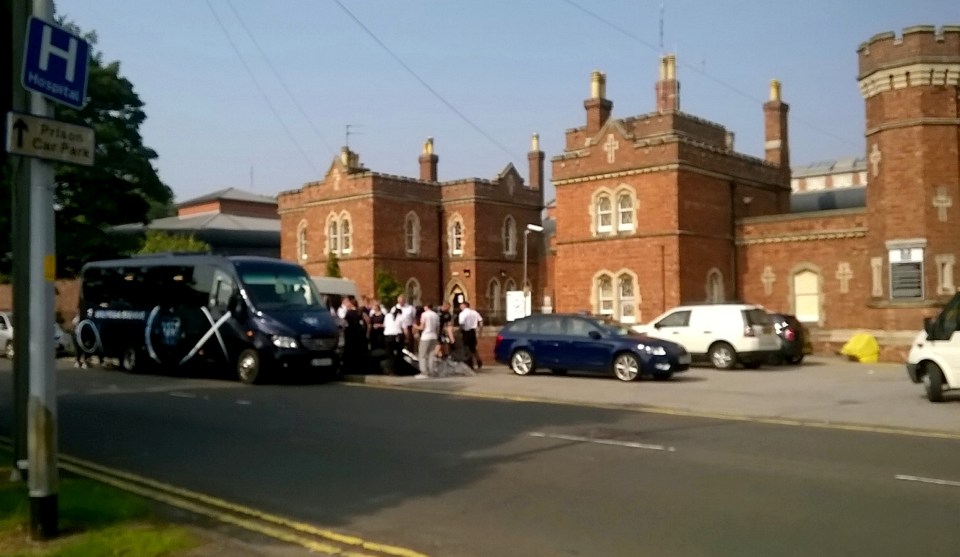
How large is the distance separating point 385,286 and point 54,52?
133ft

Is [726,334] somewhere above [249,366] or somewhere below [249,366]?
above

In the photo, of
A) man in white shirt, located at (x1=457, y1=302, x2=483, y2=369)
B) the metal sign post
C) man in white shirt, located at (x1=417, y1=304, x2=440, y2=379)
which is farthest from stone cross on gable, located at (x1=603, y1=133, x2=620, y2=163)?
the metal sign post

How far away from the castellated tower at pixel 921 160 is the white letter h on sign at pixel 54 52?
2728 cm

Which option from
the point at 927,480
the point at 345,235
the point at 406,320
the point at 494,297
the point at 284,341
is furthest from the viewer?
the point at 494,297

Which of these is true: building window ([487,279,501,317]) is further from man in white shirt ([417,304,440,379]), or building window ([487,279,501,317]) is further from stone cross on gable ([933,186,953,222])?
man in white shirt ([417,304,440,379])

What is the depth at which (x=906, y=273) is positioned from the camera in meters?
29.7

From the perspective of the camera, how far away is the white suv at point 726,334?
25.3 metres

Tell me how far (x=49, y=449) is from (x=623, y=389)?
1343 centimetres

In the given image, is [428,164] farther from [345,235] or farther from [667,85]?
[667,85]

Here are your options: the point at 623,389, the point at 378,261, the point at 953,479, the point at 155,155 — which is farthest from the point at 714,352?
the point at 378,261

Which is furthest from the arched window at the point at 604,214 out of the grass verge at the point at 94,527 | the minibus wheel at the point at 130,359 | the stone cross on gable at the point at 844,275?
the grass verge at the point at 94,527

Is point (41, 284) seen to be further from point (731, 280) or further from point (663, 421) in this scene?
point (731, 280)

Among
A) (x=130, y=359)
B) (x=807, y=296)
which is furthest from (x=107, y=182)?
(x=807, y=296)

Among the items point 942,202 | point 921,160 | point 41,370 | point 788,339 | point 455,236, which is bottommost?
point 788,339
